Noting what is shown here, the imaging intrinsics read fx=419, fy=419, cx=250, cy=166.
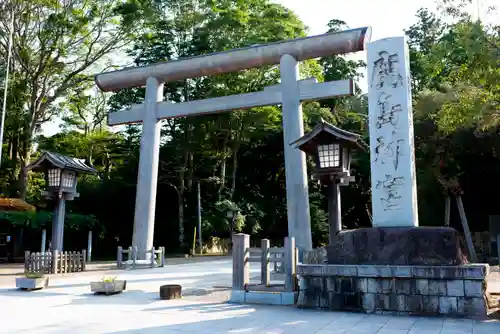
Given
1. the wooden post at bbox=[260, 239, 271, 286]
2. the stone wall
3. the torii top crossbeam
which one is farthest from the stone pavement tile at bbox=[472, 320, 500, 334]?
the torii top crossbeam

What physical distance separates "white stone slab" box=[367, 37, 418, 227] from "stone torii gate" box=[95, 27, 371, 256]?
5069 millimetres

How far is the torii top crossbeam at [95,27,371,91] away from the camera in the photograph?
13.5 m

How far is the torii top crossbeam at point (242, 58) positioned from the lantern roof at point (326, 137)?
16.2ft

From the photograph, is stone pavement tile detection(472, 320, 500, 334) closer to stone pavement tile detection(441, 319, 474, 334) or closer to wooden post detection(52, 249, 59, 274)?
stone pavement tile detection(441, 319, 474, 334)

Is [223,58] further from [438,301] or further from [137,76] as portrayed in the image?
[438,301]

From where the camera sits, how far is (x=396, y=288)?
6656 millimetres

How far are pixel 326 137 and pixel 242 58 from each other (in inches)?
251

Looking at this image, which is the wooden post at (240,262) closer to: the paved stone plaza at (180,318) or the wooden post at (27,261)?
the paved stone plaza at (180,318)

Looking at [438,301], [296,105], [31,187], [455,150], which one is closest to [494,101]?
[438,301]

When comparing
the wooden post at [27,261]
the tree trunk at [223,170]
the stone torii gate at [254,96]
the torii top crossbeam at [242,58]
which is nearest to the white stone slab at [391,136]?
the stone torii gate at [254,96]

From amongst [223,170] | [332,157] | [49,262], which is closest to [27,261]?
[49,262]

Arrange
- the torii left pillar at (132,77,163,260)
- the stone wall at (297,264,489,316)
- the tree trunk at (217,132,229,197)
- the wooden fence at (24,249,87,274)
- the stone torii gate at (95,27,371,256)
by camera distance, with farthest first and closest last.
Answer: the tree trunk at (217,132,229,197) < the torii left pillar at (132,77,163,260) < the stone torii gate at (95,27,371,256) < the wooden fence at (24,249,87,274) < the stone wall at (297,264,489,316)

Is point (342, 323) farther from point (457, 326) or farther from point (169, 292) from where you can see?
point (169, 292)

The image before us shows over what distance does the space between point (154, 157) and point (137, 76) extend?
130 inches
